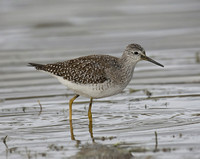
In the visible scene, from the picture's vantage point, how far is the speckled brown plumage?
11062 millimetres

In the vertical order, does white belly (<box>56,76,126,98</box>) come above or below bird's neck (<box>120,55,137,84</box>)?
below

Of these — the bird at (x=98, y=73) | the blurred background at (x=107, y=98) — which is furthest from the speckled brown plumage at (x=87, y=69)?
the blurred background at (x=107, y=98)

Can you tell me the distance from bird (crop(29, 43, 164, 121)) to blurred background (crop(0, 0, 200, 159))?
571mm

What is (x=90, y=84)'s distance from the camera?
11016mm

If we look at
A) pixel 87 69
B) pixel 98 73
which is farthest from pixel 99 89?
pixel 87 69

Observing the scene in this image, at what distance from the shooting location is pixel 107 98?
41.8 feet

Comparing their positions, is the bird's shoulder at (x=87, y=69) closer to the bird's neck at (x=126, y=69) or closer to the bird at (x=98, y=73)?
the bird at (x=98, y=73)

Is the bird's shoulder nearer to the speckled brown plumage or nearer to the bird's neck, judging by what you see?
the speckled brown plumage

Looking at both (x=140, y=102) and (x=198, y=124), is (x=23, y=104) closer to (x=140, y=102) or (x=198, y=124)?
(x=140, y=102)

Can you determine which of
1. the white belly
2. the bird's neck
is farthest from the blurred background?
the bird's neck

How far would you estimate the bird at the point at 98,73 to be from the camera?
10953 millimetres

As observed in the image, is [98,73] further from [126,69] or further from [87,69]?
[126,69]

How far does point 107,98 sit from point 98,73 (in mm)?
1757

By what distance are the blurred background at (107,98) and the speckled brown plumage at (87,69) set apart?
0.80 meters
